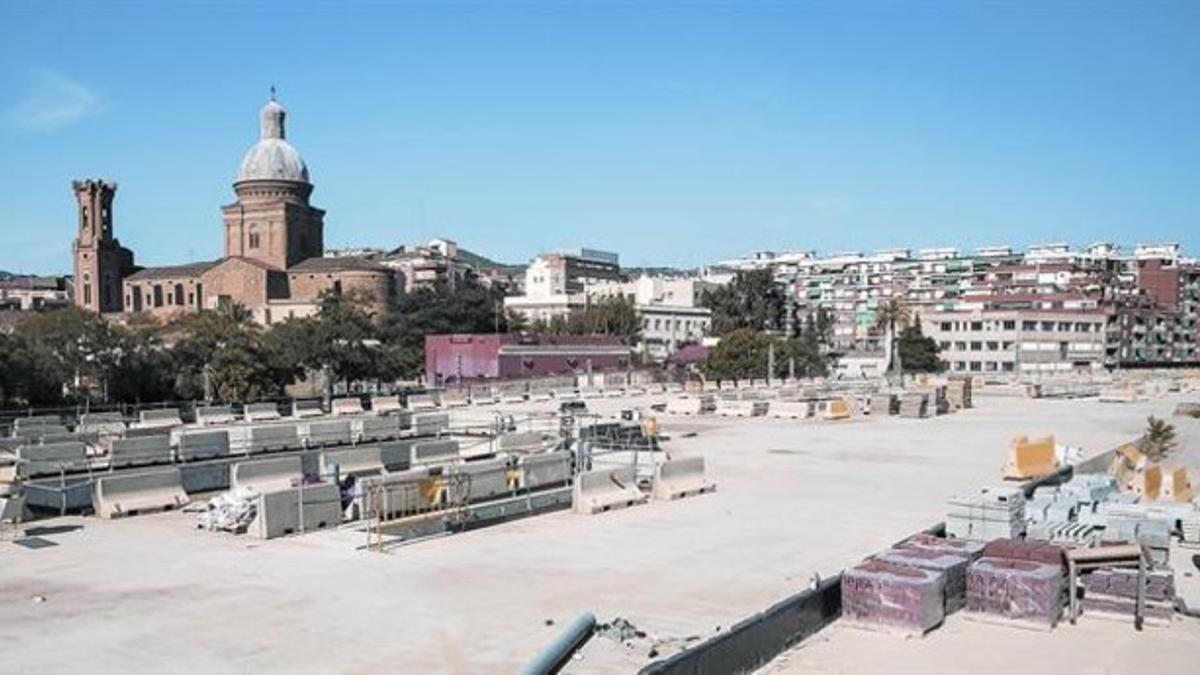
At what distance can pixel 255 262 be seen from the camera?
393 ft

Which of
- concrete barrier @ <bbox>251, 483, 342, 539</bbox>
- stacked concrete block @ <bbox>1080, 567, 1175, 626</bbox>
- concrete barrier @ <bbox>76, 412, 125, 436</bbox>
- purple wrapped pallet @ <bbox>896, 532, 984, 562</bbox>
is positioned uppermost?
concrete barrier @ <bbox>76, 412, 125, 436</bbox>

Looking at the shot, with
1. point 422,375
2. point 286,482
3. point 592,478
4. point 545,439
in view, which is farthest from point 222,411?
point 422,375

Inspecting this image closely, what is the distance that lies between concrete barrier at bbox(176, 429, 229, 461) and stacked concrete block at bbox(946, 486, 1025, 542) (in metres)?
17.5

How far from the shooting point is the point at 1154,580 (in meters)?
12.3

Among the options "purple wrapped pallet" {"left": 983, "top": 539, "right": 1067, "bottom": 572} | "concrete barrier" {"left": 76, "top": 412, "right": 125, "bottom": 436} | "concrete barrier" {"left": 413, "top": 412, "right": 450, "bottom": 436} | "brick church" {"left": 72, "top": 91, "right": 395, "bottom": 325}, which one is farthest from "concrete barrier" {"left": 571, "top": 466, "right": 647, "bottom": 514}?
"brick church" {"left": 72, "top": 91, "right": 395, "bottom": 325}

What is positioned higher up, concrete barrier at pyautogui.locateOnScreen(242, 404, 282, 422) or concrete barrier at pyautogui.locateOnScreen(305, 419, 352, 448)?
concrete barrier at pyautogui.locateOnScreen(242, 404, 282, 422)

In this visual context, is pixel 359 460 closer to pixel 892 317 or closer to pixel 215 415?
pixel 215 415

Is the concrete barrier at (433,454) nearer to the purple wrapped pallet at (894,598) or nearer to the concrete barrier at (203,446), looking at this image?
the concrete barrier at (203,446)

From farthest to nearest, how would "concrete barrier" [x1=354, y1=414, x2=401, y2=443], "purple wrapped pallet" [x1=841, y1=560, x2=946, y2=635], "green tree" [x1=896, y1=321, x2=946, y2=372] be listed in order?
"green tree" [x1=896, y1=321, x2=946, y2=372] → "concrete barrier" [x1=354, y1=414, x2=401, y2=443] → "purple wrapped pallet" [x1=841, y1=560, x2=946, y2=635]

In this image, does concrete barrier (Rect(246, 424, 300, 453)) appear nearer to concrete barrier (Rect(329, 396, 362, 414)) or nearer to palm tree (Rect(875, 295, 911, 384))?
concrete barrier (Rect(329, 396, 362, 414))

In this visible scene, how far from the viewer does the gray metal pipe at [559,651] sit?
562 cm

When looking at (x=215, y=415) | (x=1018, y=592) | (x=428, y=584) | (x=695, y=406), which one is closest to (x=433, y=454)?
(x=428, y=584)

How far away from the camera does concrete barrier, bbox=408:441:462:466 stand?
80.3 feet

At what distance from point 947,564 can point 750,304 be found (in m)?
119
